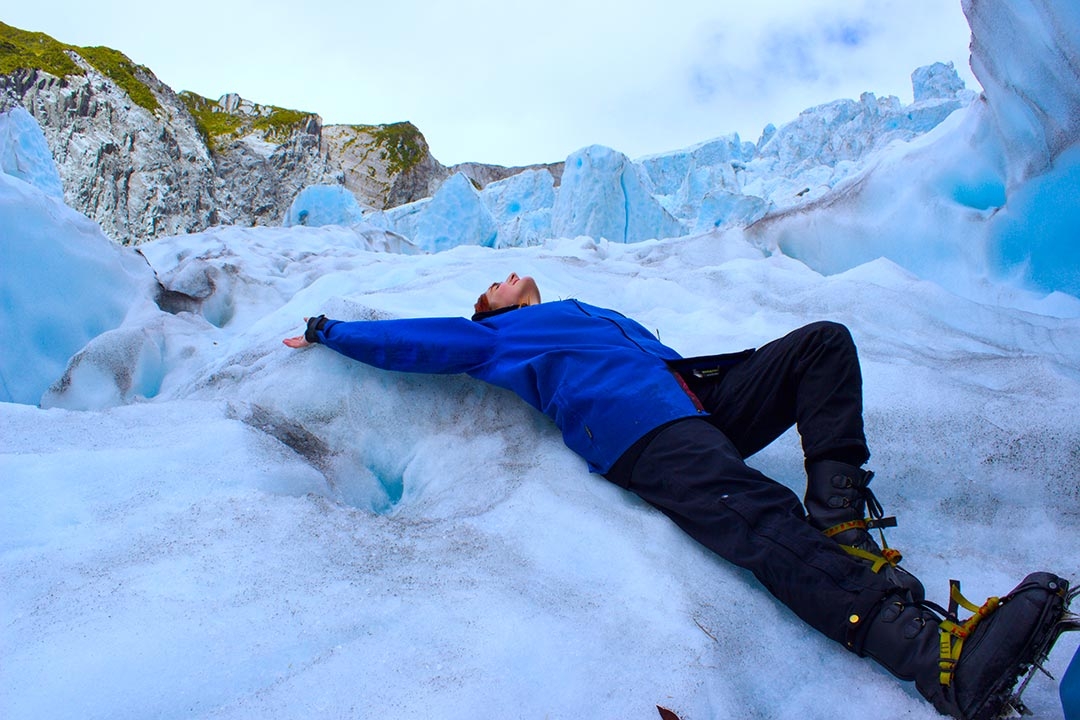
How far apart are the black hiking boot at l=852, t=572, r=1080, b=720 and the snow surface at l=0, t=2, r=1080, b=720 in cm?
6

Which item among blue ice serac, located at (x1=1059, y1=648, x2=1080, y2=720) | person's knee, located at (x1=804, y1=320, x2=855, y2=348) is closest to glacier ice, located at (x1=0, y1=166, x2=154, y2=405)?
person's knee, located at (x1=804, y1=320, x2=855, y2=348)

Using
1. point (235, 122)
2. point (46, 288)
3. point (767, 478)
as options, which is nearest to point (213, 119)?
point (235, 122)

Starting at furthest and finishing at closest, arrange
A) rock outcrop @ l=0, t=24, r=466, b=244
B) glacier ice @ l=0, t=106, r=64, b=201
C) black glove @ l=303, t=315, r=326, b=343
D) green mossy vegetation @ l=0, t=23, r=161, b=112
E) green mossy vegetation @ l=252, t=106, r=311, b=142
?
green mossy vegetation @ l=252, t=106, r=311, b=142, green mossy vegetation @ l=0, t=23, r=161, b=112, rock outcrop @ l=0, t=24, r=466, b=244, glacier ice @ l=0, t=106, r=64, b=201, black glove @ l=303, t=315, r=326, b=343

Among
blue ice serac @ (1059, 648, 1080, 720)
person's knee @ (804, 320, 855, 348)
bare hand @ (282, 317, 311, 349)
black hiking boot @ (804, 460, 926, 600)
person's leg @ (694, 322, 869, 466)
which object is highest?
person's knee @ (804, 320, 855, 348)

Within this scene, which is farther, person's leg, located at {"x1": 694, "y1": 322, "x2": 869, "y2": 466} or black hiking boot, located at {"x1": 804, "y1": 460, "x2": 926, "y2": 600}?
person's leg, located at {"x1": 694, "y1": 322, "x2": 869, "y2": 466}

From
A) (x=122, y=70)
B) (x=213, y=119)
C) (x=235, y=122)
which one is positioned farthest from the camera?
(x=235, y=122)

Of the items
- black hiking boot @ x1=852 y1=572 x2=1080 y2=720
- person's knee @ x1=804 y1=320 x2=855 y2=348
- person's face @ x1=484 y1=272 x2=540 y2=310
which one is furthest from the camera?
person's face @ x1=484 y1=272 x2=540 y2=310

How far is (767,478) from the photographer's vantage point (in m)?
1.13

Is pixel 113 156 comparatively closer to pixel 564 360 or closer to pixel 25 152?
pixel 25 152

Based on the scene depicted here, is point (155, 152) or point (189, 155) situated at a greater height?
point (189, 155)

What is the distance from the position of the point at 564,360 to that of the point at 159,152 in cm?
1869

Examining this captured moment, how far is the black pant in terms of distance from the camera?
0.99m

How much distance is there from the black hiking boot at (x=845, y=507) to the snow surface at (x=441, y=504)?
0.53 feet

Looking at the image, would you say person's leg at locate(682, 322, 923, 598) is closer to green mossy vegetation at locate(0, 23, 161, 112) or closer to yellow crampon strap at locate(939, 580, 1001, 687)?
yellow crampon strap at locate(939, 580, 1001, 687)
